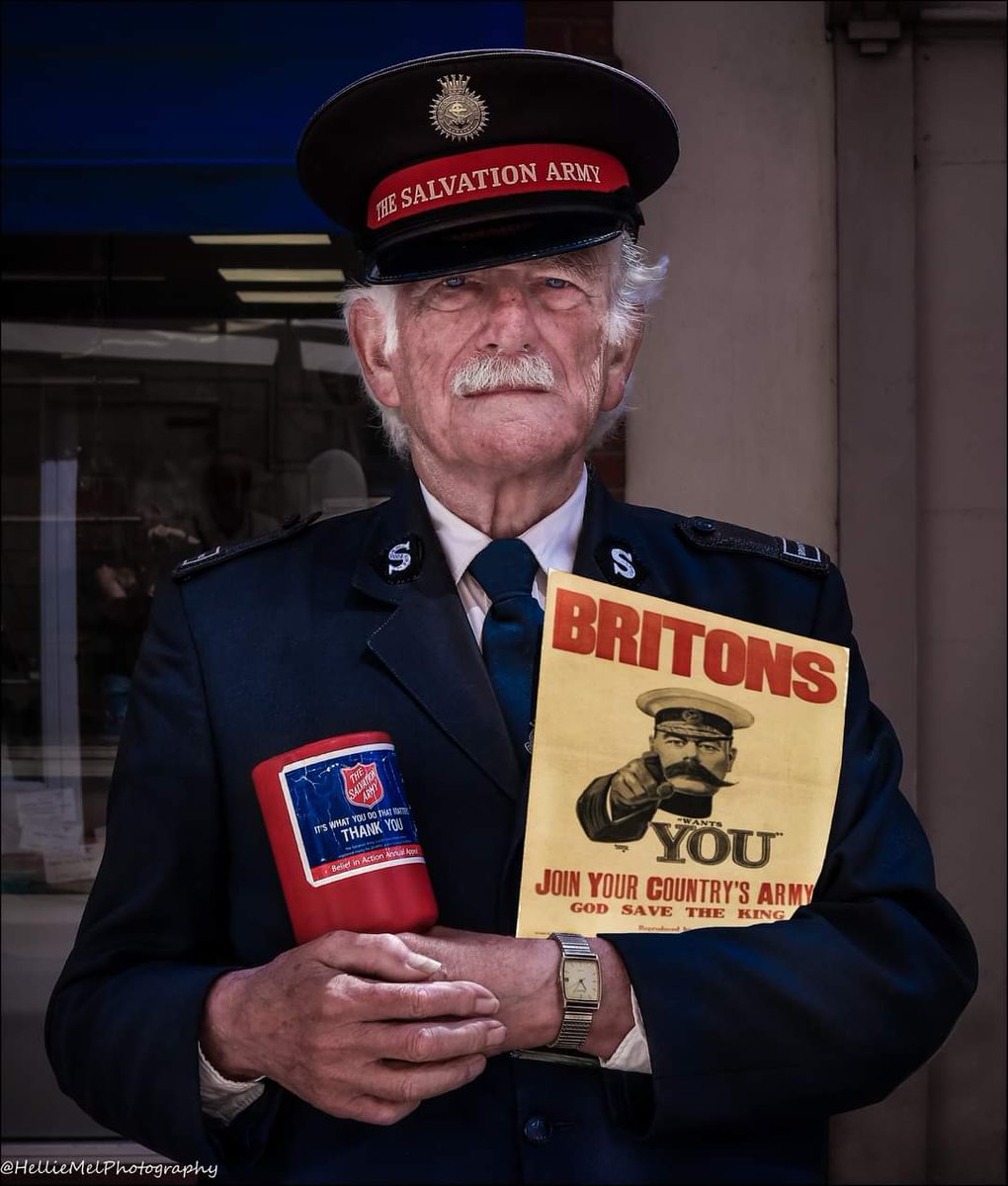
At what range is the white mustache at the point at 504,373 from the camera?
1.56 metres

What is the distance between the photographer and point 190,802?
1.51 m

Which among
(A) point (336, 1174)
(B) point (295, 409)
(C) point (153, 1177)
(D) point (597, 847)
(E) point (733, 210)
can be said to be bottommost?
(C) point (153, 1177)

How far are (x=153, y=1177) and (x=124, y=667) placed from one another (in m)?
1.39

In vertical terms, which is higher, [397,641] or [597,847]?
[397,641]

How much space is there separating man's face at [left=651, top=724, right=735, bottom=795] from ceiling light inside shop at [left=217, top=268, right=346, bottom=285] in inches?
109

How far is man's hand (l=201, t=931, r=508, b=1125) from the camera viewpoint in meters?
1.23

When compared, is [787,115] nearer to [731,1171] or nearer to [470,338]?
[470,338]

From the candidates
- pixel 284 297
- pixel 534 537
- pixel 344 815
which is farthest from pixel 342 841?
pixel 284 297

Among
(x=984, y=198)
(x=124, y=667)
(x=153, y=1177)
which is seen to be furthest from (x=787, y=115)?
(x=153, y=1177)

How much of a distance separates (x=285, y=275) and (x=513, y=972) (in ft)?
9.43

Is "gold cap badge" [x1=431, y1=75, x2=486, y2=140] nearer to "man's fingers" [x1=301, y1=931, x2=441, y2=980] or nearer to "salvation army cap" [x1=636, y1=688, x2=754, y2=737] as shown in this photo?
"salvation army cap" [x1=636, y1=688, x2=754, y2=737]

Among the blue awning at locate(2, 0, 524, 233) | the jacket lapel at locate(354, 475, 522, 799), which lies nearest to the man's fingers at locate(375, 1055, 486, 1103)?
the jacket lapel at locate(354, 475, 522, 799)

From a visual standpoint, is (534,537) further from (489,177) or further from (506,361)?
(489,177)

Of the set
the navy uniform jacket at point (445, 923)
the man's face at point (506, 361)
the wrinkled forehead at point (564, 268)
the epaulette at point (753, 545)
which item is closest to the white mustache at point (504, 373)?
the man's face at point (506, 361)
